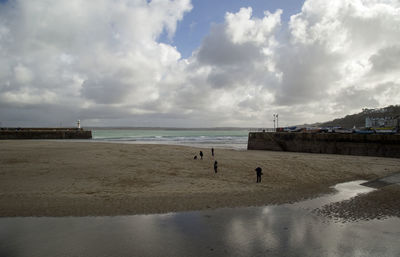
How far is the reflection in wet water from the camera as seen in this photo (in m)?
7.02

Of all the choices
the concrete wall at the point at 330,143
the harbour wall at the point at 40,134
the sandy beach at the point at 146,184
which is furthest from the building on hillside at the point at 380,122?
the harbour wall at the point at 40,134

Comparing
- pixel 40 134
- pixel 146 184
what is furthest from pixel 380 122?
pixel 40 134

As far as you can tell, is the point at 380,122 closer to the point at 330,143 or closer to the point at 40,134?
the point at 330,143

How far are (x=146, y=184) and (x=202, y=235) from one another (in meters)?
7.35

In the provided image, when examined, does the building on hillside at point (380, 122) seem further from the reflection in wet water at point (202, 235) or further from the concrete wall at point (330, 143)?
the reflection in wet water at point (202, 235)

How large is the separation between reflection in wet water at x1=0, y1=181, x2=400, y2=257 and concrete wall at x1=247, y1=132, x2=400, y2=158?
1042 inches

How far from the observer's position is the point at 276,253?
6.89 m

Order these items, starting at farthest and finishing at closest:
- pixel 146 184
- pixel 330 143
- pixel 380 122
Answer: pixel 380 122 → pixel 330 143 → pixel 146 184

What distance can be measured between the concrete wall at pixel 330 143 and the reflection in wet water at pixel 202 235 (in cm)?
2646

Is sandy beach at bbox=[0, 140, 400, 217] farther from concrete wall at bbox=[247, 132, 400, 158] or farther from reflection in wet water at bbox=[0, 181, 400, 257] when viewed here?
concrete wall at bbox=[247, 132, 400, 158]

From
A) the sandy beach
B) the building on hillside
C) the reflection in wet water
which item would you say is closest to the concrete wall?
the sandy beach

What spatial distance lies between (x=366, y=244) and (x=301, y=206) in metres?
3.88

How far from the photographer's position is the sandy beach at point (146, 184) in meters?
10.9

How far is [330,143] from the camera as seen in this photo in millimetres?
34750
